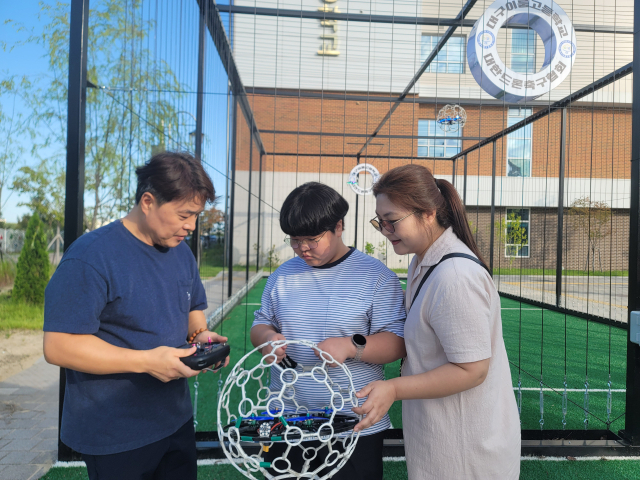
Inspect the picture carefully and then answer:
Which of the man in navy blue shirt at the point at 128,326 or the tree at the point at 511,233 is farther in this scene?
the tree at the point at 511,233

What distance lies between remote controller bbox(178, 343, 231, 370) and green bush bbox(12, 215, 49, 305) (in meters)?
6.66

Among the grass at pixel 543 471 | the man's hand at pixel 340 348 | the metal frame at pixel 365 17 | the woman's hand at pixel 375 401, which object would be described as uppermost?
the metal frame at pixel 365 17

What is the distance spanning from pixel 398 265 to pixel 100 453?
30.5ft

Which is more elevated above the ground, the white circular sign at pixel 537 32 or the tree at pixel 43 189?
the white circular sign at pixel 537 32

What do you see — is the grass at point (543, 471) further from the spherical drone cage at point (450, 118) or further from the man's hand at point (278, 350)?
the spherical drone cage at point (450, 118)

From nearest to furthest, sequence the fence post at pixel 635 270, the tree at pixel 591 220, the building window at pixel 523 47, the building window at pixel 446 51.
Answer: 1. the fence post at pixel 635 270
2. the building window at pixel 446 51
3. the building window at pixel 523 47
4. the tree at pixel 591 220

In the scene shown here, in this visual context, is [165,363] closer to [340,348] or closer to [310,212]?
[340,348]

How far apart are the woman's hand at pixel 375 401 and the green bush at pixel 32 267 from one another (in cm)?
716

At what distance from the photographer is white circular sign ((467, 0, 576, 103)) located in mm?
3706

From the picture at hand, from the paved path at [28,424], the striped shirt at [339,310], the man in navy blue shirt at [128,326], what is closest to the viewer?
the man in navy blue shirt at [128,326]

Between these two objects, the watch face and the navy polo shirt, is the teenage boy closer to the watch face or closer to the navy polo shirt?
the watch face

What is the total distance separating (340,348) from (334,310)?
153 mm

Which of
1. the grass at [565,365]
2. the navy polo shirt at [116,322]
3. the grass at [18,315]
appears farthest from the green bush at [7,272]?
the grass at [565,365]

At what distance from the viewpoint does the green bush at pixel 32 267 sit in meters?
6.67
